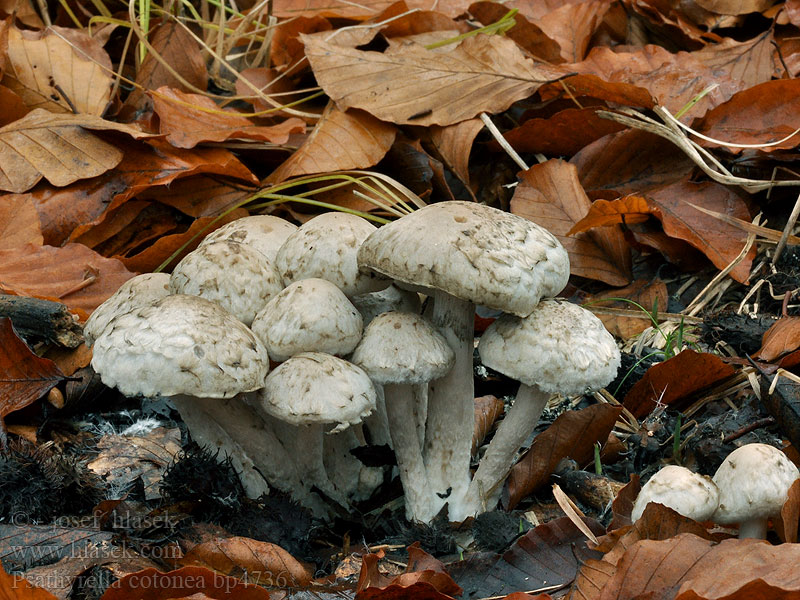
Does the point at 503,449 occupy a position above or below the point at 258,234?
below

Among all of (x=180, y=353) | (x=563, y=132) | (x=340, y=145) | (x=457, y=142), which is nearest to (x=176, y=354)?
(x=180, y=353)

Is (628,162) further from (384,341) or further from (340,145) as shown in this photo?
(384,341)

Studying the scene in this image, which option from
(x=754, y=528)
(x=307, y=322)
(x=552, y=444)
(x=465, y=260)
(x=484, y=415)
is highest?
(x=465, y=260)

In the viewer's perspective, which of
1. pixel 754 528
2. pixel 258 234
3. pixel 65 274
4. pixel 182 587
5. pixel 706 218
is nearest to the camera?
pixel 182 587

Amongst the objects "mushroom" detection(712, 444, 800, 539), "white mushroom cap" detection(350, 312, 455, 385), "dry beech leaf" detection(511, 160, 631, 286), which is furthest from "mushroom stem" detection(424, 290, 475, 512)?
"dry beech leaf" detection(511, 160, 631, 286)

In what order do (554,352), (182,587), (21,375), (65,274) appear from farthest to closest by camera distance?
(65,274), (21,375), (554,352), (182,587)

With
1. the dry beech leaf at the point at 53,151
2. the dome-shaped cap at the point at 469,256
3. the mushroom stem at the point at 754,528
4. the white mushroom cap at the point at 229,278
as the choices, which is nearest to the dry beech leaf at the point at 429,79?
the dry beech leaf at the point at 53,151

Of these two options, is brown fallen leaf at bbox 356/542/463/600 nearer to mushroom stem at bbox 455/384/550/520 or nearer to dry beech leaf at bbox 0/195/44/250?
mushroom stem at bbox 455/384/550/520

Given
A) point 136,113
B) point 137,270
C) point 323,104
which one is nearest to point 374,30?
point 323,104
